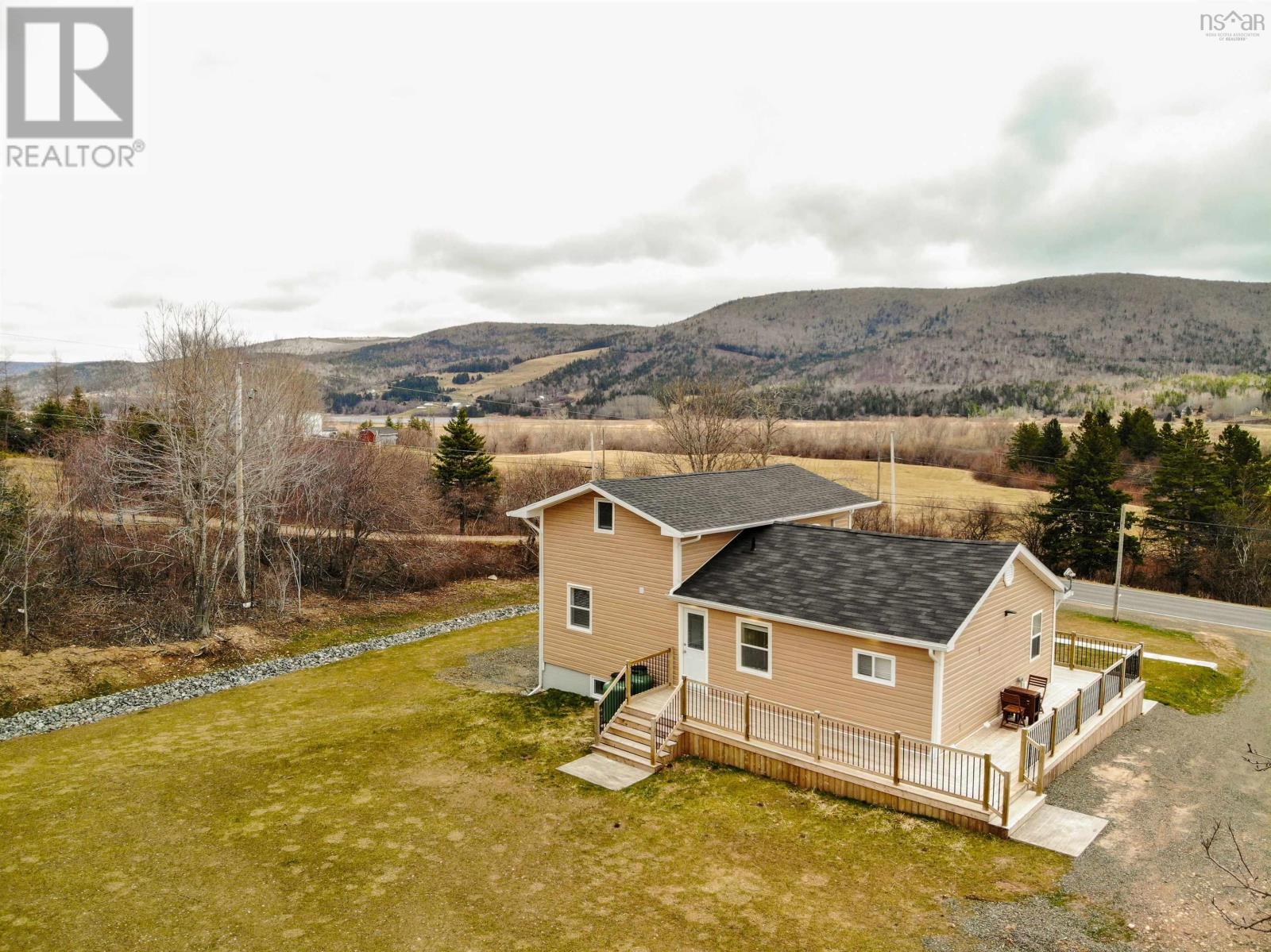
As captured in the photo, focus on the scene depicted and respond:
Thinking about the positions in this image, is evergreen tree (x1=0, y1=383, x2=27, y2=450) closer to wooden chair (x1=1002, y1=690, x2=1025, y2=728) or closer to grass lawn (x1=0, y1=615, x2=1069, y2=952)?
grass lawn (x1=0, y1=615, x2=1069, y2=952)

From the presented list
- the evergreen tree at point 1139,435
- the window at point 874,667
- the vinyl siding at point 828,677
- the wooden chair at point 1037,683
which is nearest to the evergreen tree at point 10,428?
the vinyl siding at point 828,677

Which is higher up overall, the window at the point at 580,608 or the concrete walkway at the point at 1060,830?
the window at the point at 580,608

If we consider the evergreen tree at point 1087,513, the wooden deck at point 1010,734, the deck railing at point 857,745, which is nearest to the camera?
the deck railing at point 857,745

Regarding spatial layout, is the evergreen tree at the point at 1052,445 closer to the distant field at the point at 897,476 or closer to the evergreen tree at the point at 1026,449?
the evergreen tree at the point at 1026,449

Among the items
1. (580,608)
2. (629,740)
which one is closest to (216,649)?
(580,608)

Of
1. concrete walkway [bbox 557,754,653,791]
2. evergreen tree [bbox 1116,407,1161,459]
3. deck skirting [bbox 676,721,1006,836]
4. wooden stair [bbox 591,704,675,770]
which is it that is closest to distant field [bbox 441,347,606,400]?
evergreen tree [bbox 1116,407,1161,459]

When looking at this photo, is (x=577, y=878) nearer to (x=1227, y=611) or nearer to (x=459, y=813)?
(x=459, y=813)

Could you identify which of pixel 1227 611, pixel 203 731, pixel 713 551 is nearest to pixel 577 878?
pixel 713 551
